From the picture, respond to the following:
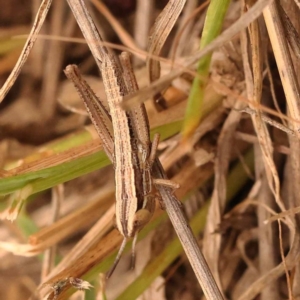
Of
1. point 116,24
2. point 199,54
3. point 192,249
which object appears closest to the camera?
point 199,54

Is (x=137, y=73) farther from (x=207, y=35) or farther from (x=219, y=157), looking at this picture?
(x=207, y=35)

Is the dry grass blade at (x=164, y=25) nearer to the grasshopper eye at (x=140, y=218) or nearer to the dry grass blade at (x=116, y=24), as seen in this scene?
the dry grass blade at (x=116, y=24)

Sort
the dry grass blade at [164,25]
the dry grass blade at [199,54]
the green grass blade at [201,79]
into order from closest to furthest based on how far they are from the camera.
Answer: the dry grass blade at [199,54], the green grass blade at [201,79], the dry grass blade at [164,25]

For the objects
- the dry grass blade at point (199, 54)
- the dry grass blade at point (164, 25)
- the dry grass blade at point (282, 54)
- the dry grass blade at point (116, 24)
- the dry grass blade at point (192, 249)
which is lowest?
the dry grass blade at point (192, 249)

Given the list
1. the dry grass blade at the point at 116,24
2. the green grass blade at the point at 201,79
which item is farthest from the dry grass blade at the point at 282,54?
the dry grass blade at the point at 116,24

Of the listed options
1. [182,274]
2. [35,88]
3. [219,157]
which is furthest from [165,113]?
[35,88]

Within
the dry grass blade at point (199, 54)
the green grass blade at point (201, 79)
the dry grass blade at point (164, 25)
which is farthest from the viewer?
the dry grass blade at point (164, 25)

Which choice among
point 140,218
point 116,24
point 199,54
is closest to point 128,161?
point 140,218

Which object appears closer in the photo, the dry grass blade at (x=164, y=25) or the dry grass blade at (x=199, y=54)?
the dry grass blade at (x=199, y=54)

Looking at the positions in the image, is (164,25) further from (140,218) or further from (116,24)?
(140,218)

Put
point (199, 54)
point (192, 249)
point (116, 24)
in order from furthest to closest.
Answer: point (116, 24)
point (192, 249)
point (199, 54)

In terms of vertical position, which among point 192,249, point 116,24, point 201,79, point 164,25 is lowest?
point 192,249
